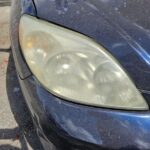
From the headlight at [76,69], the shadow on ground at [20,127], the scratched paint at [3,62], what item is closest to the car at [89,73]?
the headlight at [76,69]

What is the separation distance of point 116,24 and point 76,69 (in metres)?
0.25

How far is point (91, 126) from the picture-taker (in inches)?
60.5

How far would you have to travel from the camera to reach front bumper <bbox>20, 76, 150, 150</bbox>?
1.52 metres

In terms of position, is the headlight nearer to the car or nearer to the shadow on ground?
the car

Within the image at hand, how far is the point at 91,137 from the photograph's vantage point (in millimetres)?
1539

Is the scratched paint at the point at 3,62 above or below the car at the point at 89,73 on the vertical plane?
below

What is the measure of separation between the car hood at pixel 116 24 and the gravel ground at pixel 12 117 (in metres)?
0.91

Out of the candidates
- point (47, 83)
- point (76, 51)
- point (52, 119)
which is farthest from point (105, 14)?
point (52, 119)

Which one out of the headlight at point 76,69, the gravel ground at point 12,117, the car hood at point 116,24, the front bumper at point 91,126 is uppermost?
the car hood at point 116,24

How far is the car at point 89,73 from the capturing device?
1.54m

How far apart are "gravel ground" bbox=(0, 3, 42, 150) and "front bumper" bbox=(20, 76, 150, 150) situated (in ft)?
2.51

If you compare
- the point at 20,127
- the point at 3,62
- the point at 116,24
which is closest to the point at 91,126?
the point at 116,24

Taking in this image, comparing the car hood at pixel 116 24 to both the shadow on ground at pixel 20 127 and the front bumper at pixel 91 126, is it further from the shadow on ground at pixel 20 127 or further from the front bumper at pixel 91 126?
the shadow on ground at pixel 20 127

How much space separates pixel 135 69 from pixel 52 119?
393mm
